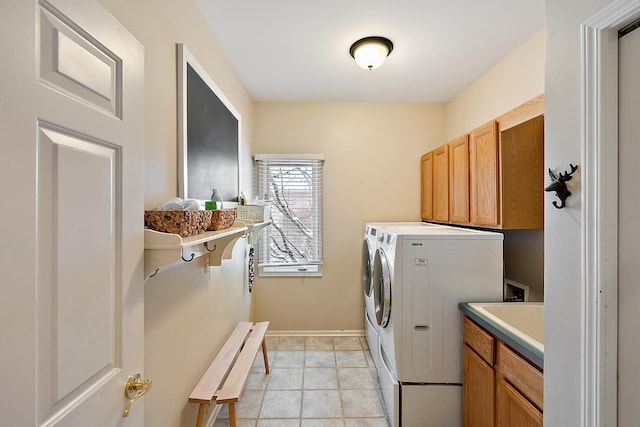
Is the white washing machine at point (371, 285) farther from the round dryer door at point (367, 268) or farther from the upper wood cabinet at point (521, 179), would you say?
the upper wood cabinet at point (521, 179)

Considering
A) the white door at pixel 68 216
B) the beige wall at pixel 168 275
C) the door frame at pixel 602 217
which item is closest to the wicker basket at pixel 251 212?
the beige wall at pixel 168 275

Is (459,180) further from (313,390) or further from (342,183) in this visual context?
(313,390)

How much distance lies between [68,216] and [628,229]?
53.4 inches

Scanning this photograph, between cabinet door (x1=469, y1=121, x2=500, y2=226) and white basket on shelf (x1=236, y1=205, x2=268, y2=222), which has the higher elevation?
cabinet door (x1=469, y1=121, x2=500, y2=226)

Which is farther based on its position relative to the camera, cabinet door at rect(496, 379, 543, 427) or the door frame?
cabinet door at rect(496, 379, 543, 427)

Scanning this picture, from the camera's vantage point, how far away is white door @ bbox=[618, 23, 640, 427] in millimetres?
716

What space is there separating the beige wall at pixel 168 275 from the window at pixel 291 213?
125 centimetres

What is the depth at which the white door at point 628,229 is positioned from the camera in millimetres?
716

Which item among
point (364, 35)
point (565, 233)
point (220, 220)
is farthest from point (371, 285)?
point (364, 35)

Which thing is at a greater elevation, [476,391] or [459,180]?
[459,180]

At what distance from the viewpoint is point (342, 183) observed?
3164mm

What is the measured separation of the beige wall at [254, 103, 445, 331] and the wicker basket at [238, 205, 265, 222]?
1065 millimetres

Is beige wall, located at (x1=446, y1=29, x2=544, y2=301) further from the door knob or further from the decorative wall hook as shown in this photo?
the door knob

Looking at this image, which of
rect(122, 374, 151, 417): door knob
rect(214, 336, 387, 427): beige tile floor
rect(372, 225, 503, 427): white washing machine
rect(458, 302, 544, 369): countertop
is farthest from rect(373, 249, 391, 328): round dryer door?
rect(122, 374, 151, 417): door knob
